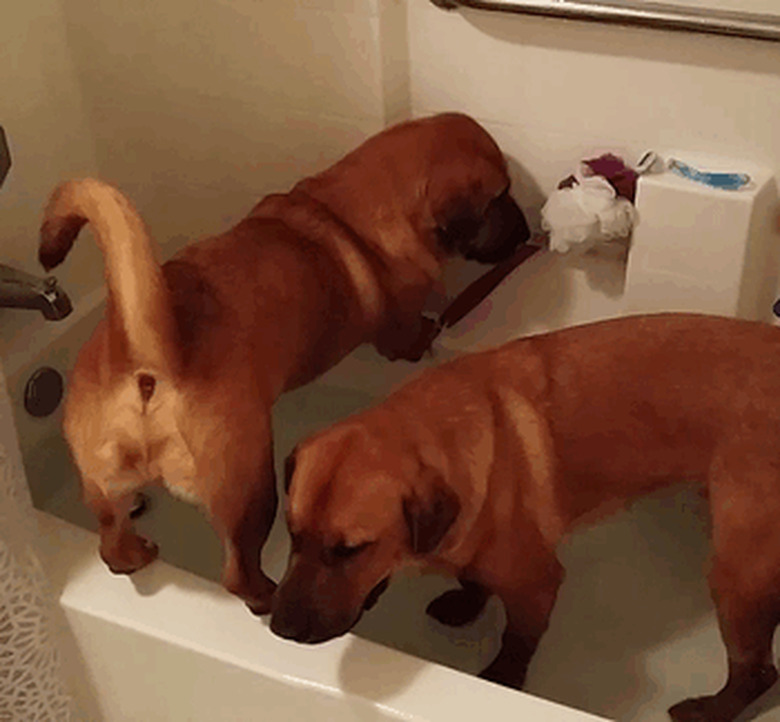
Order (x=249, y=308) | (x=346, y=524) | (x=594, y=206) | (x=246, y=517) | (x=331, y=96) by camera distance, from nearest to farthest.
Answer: (x=346, y=524), (x=246, y=517), (x=249, y=308), (x=594, y=206), (x=331, y=96)

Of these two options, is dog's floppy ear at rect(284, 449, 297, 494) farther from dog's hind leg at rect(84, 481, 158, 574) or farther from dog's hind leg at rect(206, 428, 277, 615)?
dog's hind leg at rect(84, 481, 158, 574)

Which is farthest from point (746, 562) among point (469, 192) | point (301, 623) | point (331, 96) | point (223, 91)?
point (223, 91)

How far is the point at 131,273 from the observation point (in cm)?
107

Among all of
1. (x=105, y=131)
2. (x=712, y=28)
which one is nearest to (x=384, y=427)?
(x=712, y=28)

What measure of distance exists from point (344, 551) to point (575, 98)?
706 mm

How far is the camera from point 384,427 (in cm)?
111

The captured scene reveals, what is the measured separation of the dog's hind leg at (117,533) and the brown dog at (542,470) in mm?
221

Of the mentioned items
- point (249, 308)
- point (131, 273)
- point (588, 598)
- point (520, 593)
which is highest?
point (131, 273)

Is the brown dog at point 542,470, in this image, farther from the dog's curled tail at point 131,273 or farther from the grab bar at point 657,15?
the grab bar at point 657,15

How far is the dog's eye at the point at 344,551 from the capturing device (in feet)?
3.43

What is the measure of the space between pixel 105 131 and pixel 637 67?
779 mm

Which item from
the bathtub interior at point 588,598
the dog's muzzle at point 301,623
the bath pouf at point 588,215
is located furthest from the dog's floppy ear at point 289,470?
the bath pouf at point 588,215

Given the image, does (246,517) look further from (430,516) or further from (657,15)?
(657,15)

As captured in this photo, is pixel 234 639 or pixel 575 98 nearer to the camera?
pixel 234 639
